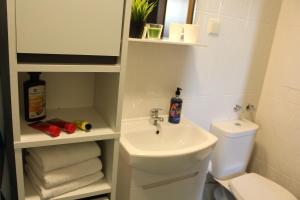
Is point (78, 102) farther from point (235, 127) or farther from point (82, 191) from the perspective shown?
point (235, 127)

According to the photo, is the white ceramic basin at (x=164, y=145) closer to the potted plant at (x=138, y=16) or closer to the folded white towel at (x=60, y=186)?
the folded white towel at (x=60, y=186)

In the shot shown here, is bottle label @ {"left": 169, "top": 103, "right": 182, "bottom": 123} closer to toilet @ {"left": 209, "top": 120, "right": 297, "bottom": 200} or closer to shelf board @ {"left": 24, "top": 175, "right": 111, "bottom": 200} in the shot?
toilet @ {"left": 209, "top": 120, "right": 297, "bottom": 200}

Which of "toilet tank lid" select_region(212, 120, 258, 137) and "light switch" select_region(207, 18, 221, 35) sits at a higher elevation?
"light switch" select_region(207, 18, 221, 35)

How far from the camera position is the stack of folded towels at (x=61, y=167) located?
908mm

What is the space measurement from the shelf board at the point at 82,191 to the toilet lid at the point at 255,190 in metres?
0.89

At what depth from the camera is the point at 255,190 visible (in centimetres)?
151

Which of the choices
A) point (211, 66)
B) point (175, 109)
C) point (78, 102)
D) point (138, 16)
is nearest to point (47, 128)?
point (78, 102)

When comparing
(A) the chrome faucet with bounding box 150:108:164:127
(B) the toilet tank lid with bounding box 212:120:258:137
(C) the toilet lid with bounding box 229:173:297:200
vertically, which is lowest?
(C) the toilet lid with bounding box 229:173:297:200

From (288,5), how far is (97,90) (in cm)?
143

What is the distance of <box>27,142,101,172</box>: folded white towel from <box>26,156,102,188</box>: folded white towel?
2 centimetres

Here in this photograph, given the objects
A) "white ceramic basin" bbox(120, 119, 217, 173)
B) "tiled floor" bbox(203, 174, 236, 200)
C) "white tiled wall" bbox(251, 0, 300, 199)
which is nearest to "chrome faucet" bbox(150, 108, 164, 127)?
"white ceramic basin" bbox(120, 119, 217, 173)

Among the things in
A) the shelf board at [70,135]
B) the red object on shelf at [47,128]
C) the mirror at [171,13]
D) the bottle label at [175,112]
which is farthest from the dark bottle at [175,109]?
the red object on shelf at [47,128]

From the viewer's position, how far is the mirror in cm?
126

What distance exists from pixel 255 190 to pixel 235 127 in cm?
41
